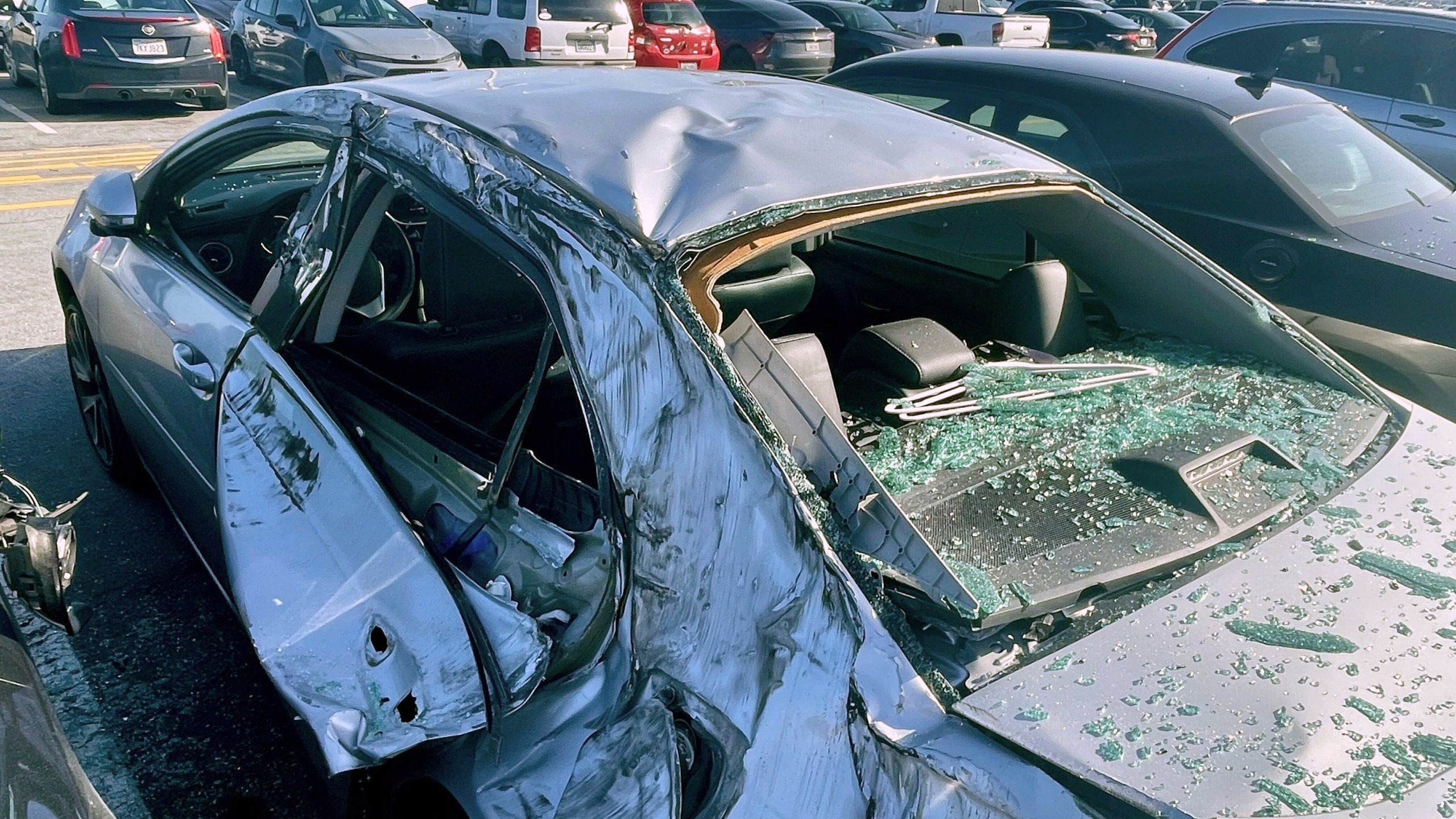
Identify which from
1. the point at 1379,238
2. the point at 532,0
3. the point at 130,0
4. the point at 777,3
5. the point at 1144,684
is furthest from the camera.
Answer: the point at 777,3

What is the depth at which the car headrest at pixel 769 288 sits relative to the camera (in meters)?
2.54

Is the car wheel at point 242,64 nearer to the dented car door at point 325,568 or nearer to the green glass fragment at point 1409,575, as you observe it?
the dented car door at point 325,568

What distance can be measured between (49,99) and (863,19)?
34.6 feet

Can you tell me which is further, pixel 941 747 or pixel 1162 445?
pixel 1162 445

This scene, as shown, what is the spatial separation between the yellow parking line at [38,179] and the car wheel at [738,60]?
9213 mm

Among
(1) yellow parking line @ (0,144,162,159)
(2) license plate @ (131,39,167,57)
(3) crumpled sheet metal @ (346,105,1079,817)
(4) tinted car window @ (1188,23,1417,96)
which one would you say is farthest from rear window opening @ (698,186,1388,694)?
(2) license plate @ (131,39,167,57)

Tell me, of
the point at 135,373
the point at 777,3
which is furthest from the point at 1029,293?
the point at 777,3

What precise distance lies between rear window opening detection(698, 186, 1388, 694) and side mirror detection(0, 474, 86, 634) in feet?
4.59

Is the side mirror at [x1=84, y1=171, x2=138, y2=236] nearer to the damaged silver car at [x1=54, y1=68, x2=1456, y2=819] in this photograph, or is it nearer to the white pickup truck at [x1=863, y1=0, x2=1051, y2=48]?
the damaged silver car at [x1=54, y1=68, x2=1456, y2=819]

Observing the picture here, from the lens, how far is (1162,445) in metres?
2.06

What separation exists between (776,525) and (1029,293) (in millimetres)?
1442

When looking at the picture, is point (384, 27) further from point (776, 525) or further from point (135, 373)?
point (776, 525)

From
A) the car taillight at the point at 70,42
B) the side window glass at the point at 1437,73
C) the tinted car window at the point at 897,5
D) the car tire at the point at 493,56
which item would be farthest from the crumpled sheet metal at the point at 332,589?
the tinted car window at the point at 897,5

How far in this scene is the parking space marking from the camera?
7.55 m
